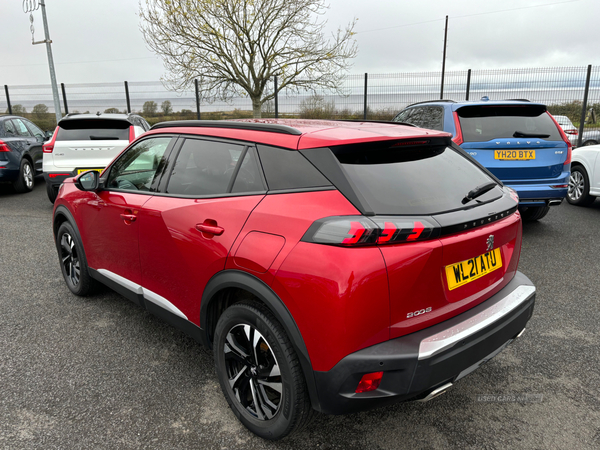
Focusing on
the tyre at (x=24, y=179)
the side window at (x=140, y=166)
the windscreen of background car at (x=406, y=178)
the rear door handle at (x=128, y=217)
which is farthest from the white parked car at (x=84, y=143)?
the windscreen of background car at (x=406, y=178)

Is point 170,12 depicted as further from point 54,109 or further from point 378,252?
point 378,252

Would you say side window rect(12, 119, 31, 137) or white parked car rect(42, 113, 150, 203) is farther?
side window rect(12, 119, 31, 137)

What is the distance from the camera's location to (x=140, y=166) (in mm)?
3180

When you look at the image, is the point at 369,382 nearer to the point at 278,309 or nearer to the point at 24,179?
the point at 278,309

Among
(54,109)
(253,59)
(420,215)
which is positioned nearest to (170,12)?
(253,59)

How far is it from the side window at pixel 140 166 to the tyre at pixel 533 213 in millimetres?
5713

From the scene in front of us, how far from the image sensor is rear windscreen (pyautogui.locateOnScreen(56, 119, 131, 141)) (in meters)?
7.32

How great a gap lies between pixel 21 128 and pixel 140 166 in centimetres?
866

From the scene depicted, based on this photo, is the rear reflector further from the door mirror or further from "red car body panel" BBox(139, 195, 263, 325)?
the door mirror

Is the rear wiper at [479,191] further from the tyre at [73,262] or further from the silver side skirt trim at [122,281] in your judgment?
the tyre at [73,262]

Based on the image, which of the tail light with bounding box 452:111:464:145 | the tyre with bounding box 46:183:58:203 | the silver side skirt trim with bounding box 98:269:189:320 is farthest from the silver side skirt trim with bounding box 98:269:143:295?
the tyre with bounding box 46:183:58:203

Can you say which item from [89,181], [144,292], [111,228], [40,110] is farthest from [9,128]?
[40,110]

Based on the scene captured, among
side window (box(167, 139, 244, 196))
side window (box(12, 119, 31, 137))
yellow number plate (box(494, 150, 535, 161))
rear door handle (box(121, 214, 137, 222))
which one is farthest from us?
side window (box(12, 119, 31, 137))

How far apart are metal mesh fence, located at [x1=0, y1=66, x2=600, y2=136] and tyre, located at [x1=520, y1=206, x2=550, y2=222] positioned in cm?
893
